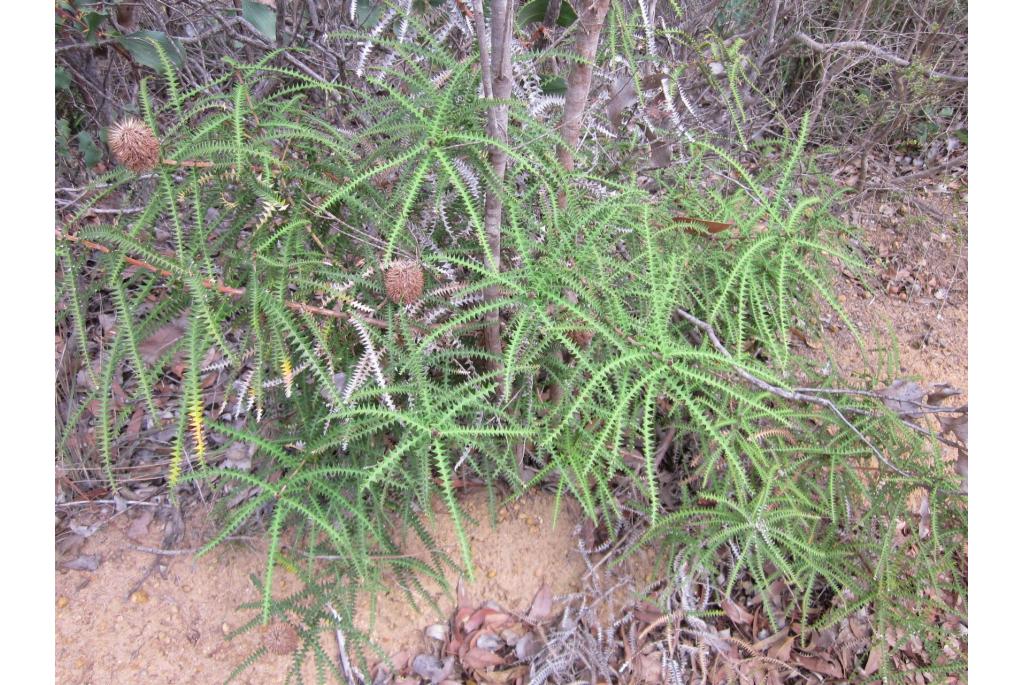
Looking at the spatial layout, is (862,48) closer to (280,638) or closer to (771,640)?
(771,640)

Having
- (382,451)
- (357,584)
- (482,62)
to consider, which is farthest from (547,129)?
(357,584)

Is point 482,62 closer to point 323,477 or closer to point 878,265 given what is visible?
point 323,477

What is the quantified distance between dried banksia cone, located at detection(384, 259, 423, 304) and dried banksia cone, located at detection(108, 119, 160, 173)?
1.53ft

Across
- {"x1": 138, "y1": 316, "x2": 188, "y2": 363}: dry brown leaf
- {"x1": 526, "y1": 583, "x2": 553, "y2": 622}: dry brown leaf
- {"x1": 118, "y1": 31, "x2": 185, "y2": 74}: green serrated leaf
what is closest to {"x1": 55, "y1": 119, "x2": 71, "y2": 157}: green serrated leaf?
{"x1": 118, "y1": 31, "x2": 185, "y2": 74}: green serrated leaf

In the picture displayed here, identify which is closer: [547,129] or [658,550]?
[547,129]

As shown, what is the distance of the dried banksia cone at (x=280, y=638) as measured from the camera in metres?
1.54

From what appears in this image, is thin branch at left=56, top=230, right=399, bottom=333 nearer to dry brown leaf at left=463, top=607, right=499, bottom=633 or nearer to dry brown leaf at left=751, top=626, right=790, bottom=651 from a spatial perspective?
dry brown leaf at left=463, top=607, right=499, bottom=633

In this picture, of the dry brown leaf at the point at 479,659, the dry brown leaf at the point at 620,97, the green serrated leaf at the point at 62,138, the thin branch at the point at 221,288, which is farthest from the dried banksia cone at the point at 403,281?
the green serrated leaf at the point at 62,138

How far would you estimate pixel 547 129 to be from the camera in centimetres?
148

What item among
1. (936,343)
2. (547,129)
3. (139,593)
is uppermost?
(547,129)

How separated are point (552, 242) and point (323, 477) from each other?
714mm

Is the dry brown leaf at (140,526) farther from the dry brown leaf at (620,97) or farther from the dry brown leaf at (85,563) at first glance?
the dry brown leaf at (620,97)

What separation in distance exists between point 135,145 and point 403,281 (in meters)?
0.52

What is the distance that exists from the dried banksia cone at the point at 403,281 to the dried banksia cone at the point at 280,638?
797 millimetres
